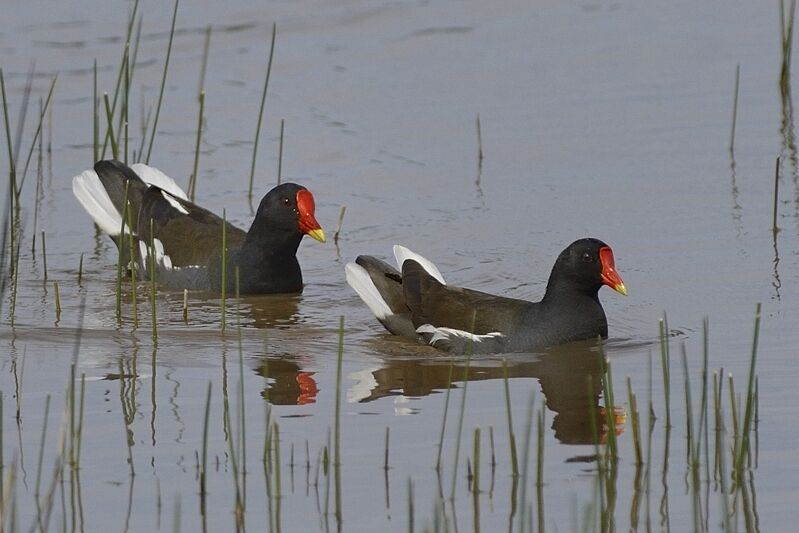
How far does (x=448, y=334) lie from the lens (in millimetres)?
9148

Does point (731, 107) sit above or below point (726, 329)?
above

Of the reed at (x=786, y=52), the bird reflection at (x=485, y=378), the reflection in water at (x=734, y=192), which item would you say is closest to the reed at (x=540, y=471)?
the bird reflection at (x=485, y=378)

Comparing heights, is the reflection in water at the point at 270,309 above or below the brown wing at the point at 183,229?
below

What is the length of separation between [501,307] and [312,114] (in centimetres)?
576

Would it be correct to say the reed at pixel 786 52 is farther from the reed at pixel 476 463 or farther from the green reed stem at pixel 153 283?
the reed at pixel 476 463

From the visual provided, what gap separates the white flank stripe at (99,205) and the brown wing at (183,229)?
0.18 metres

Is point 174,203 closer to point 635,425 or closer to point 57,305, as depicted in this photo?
point 57,305

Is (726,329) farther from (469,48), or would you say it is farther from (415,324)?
(469,48)

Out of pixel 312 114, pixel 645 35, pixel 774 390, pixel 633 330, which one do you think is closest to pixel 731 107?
pixel 645 35

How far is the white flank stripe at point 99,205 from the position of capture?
11.8 meters

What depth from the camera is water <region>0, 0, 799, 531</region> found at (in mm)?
6602

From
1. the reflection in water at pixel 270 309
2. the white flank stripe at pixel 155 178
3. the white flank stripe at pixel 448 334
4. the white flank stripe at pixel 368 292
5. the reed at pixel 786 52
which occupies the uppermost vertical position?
the reed at pixel 786 52

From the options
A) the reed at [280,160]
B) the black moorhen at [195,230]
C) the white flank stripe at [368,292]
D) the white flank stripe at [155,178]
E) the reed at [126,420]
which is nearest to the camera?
the reed at [126,420]

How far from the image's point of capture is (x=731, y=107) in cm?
1412
